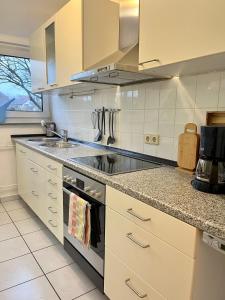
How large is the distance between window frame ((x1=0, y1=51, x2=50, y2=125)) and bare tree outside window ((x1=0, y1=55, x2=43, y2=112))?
2.0 inches

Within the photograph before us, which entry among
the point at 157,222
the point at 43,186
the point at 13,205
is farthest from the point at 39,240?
the point at 157,222

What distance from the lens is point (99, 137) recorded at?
2.27 metres

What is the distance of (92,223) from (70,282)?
1.79 feet

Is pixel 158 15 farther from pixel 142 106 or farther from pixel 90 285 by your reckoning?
pixel 90 285

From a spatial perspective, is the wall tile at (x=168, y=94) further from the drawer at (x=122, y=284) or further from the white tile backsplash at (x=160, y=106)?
the drawer at (x=122, y=284)

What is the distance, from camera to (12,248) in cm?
200

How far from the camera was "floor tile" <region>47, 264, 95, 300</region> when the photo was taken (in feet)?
5.01

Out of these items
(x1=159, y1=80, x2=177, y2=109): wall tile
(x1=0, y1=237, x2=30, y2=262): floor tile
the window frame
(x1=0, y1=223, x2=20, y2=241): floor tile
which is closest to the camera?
(x1=159, y1=80, x2=177, y2=109): wall tile

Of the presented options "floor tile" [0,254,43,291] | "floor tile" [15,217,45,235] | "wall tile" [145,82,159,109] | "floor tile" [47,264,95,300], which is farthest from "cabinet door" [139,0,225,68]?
"floor tile" [15,217,45,235]

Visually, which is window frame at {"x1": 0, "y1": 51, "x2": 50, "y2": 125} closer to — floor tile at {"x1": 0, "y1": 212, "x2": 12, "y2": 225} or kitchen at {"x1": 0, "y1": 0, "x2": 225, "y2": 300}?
kitchen at {"x1": 0, "y1": 0, "x2": 225, "y2": 300}

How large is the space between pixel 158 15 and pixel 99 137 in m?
1.29

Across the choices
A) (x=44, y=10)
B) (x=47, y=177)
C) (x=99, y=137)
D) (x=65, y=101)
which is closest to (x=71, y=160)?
(x=47, y=177)

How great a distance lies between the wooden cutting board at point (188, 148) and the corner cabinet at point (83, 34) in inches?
37.0

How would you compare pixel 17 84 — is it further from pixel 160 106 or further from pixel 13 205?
pixel 160 106
